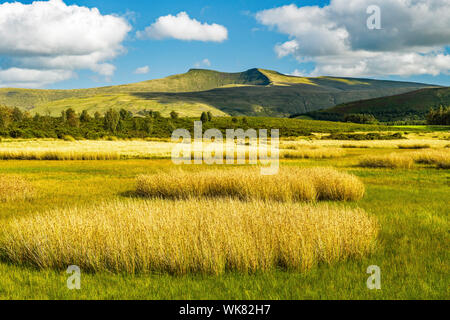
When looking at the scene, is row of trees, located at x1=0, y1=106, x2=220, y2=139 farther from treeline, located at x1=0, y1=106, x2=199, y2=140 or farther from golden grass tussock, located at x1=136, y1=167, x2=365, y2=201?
golden grass tussock, located at x1=136, y1=167, x2=365, y2=201

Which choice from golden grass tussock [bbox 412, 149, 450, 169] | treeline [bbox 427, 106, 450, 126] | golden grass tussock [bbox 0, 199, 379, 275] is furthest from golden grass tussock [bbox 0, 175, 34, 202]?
treeline [bbox 427, 106, 450, 126]

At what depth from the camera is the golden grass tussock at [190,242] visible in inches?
302

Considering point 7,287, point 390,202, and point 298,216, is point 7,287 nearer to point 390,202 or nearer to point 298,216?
point 298,216

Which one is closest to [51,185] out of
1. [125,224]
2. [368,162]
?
[125,224]

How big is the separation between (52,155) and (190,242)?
41.6m

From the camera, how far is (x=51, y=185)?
2261 cm

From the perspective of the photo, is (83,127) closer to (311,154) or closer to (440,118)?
(311,154)

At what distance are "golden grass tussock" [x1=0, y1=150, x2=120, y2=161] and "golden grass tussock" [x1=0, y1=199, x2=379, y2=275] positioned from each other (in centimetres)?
3707

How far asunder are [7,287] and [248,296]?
14.0 feet

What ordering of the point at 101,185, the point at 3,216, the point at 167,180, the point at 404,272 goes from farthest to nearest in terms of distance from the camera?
the point at 101,185 → the point at 167,180 → the point at 3,216 → the point at 404,272

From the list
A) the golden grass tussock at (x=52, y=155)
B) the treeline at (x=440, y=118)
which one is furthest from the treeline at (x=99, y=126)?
the treeline at (x=440, y=118)

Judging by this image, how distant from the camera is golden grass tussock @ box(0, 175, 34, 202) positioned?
1684cm
